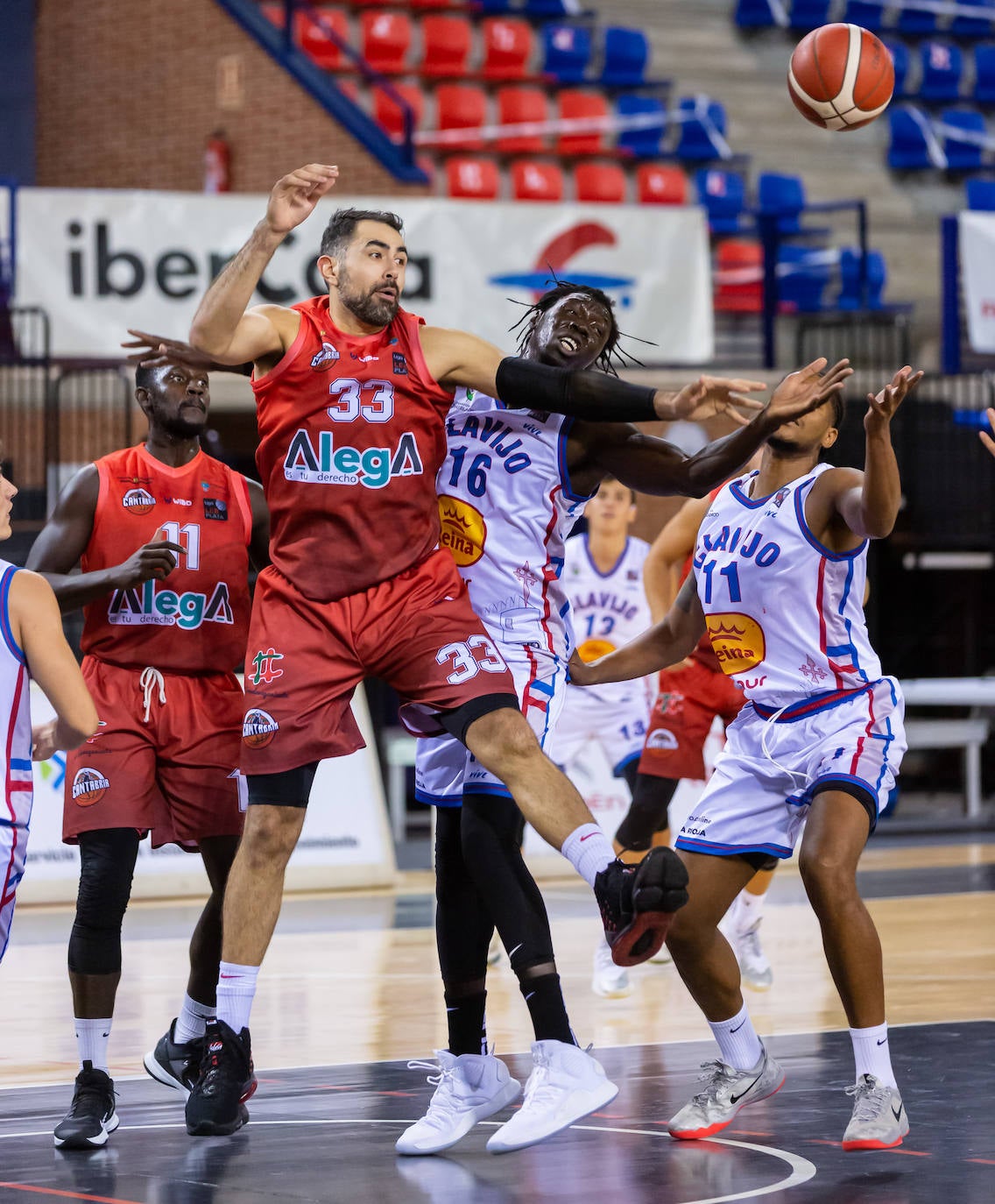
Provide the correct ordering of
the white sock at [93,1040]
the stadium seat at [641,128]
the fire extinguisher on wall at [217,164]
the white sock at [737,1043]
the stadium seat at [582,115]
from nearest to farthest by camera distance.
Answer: the white sock at [737,1043] < the white sock at [93,1040] < the fire extinguisher on wall at [217,164] < the stadium seat at [582,115] < the stadium seat at [641,128]

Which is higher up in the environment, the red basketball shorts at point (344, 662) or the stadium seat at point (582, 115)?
the stadium seat at point (582, 115)

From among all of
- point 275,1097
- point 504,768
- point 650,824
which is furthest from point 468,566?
point 650,824

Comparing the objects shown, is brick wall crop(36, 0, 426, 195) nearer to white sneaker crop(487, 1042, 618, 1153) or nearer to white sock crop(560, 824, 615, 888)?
white sock crop(560, 824, 615, 888)

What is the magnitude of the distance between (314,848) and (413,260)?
14.2 ft

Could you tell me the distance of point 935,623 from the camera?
16.1m

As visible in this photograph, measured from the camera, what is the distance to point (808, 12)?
67.6 ft

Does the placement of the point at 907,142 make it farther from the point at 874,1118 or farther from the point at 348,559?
the point at 874,1118

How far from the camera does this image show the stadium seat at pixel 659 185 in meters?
17.9

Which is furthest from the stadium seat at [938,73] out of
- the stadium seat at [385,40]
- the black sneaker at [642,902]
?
the black sneaker at [642,902]

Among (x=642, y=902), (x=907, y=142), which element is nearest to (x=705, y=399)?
(x=642, y=902)

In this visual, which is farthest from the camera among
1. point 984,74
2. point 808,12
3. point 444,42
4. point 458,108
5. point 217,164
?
point 984,74

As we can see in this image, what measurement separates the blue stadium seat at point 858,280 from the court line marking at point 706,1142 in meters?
11.5

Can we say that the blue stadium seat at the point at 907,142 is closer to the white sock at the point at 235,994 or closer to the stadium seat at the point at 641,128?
the stadium seat at the point at 641,128

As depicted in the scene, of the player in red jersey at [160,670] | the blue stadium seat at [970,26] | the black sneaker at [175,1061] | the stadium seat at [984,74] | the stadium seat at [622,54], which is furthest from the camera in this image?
the blue stadium seat at [970,26]
